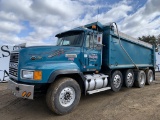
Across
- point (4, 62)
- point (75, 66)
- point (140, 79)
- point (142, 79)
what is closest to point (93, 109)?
point (75, 66)

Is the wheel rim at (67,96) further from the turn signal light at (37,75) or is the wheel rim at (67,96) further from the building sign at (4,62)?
the building sign at (4,62)

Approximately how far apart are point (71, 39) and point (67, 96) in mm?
2215

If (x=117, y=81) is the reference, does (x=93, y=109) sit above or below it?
below

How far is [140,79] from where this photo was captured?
29.1 feet

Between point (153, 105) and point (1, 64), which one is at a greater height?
point (1, 64)

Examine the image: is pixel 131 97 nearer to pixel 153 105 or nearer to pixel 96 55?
pixel 153 105

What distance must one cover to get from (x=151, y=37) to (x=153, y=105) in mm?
36678

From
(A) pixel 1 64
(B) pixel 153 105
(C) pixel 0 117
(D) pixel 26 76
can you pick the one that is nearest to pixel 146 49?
(B) pixel 153 105

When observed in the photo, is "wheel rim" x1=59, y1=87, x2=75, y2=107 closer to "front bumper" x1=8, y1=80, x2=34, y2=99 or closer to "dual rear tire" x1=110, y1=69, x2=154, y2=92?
"front bumper" x1=8, y1=80, x2=34, y2=99

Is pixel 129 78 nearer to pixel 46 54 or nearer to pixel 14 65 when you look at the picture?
pixel 46 54

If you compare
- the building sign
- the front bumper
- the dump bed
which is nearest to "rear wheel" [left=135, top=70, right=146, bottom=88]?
the dump bed

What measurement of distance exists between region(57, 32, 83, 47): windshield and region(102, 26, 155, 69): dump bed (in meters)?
1.44

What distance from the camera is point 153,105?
5.38 metres

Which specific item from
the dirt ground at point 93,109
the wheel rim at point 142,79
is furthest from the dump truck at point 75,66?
the dirt ground at point 93,109
